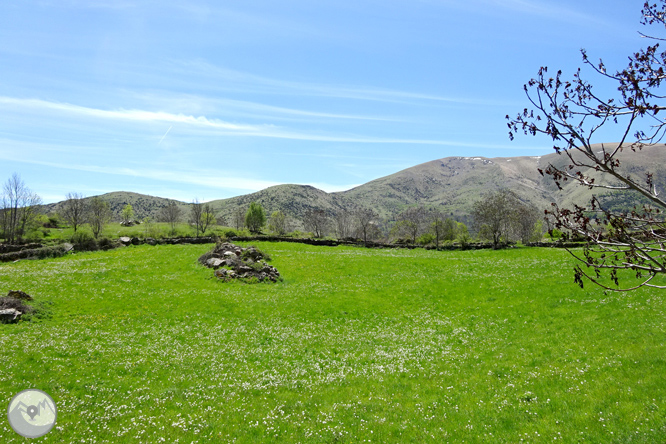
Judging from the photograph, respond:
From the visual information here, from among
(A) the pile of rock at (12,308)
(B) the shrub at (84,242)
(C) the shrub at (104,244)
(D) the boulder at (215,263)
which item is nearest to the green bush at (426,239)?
(D) the boulder at (215,263)

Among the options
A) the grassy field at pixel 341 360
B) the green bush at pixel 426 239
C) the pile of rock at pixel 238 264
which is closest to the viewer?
the grassy field at pixel 341 360

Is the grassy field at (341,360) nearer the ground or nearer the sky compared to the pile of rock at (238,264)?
nearer the ground

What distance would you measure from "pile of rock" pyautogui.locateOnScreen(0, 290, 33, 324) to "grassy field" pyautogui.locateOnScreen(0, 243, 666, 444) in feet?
5.66

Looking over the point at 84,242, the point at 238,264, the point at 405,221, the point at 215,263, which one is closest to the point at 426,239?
the point at 405,221

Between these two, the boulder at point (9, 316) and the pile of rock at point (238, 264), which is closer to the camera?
the boulder at point (9, 316)

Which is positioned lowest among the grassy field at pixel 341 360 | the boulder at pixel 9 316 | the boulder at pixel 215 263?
the grassy field at pixel 341 360

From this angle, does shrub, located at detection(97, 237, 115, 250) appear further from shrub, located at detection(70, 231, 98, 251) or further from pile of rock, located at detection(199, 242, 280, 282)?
pile of rock, located at detection(199, 242, 280, 282)

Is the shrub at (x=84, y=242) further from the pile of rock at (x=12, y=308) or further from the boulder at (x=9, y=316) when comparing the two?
the boulder at (x=9, y=316)

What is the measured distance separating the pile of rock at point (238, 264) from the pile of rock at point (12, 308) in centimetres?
1634

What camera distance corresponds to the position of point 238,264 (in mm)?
39438

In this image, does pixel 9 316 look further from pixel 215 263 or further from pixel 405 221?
pixel 405 221

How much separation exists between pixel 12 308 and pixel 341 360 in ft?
73.8

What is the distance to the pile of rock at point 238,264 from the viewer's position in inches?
1478

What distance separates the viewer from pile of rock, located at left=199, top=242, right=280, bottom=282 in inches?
1478
